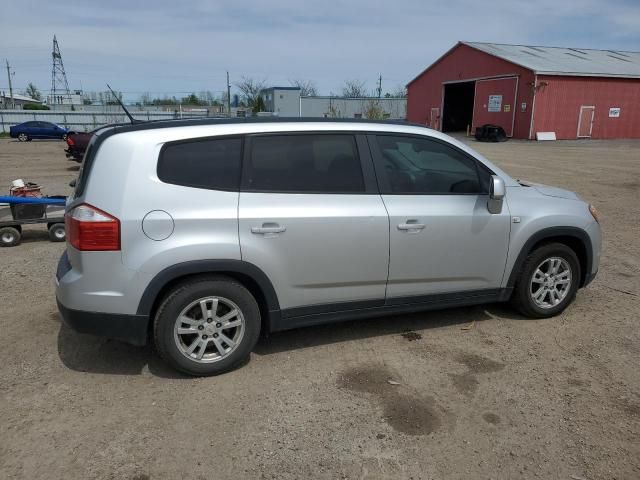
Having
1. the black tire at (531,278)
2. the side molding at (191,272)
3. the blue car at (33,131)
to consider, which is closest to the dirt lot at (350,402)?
the black tire at (531,278)

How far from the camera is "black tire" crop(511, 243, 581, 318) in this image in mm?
4551

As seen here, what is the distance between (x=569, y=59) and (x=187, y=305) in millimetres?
39842

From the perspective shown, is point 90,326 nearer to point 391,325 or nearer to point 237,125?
point 237,125

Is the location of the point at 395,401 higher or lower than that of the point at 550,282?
lower

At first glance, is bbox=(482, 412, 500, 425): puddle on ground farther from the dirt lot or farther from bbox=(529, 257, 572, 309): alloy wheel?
bbox=(529, 257, 572, 309): alloy wheel

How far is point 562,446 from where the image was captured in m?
2.93

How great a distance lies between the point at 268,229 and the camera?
11.8 ft

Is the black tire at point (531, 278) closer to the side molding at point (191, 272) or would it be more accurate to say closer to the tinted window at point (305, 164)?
the tinted window at point (305, 164)

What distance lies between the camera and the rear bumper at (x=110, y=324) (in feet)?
11.2

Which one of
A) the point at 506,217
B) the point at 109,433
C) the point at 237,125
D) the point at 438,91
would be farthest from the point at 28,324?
the point at 438,91

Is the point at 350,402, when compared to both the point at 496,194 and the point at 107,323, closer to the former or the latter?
the point at 107,323

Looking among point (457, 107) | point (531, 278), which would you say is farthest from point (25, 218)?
point (457, 107)

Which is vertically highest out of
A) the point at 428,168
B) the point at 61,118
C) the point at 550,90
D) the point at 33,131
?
the point at 550,90

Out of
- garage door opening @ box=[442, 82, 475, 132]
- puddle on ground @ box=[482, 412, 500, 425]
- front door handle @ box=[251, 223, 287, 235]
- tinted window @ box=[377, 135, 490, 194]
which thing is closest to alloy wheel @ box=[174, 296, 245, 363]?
front door handle @ box=[251, 223, 287, 235]
